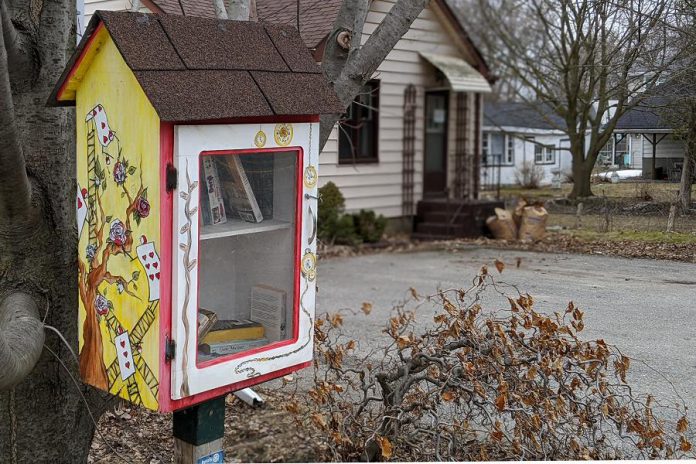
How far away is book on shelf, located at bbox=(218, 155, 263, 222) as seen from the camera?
2535 mm

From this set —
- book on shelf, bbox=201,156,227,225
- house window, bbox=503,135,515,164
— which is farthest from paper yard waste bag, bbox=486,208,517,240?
book on shelf, bbox=201,156,227,225

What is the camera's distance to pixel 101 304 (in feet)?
8.07

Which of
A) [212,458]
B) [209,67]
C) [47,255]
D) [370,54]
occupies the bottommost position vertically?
[212,458]

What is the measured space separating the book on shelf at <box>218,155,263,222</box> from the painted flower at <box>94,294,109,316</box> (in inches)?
18.1

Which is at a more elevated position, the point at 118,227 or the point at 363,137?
the point at 363,137

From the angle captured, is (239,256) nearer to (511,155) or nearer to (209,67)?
(209,67)

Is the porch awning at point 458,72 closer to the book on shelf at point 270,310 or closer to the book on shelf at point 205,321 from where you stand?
the book on shelf at point 270,310

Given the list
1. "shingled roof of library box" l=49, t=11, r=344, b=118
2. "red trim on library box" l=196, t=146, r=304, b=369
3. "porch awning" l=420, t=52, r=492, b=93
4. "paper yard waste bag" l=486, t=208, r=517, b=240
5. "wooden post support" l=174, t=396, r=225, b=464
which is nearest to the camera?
"shingled roof of library box" l=49, t=11, r=344, b=118

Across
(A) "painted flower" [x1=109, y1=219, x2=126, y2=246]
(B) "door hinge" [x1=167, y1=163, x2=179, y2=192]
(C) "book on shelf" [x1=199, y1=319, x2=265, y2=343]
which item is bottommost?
(C) "book on shelf" [x1=199, y1=319, x2=265, y2=343]

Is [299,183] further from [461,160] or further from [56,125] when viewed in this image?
[461,160]

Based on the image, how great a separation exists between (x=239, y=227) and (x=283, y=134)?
329mm

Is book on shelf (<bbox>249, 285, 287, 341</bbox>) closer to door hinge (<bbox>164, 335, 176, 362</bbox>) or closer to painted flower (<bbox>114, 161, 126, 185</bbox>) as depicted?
door hinge (<bbox>164, 335, 176, 362</bbox>)

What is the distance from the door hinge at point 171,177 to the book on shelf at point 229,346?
1.74 ft

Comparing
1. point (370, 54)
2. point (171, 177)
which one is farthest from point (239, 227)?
point (370, 54)
